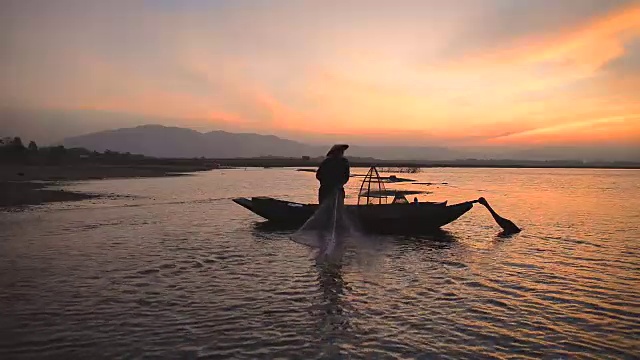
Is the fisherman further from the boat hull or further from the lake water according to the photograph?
the boat hull

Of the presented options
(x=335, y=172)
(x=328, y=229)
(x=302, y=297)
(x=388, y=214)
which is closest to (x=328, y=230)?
(x=328, y=229)

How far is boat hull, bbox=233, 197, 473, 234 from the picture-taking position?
19.3 meters

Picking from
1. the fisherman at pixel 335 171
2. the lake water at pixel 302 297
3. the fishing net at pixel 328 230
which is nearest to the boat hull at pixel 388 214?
the lake water at pixel 302 297

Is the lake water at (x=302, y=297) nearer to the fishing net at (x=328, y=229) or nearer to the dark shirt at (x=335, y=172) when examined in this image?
the fishing net at (x=328, y=229)

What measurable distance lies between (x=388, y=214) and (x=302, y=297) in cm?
990

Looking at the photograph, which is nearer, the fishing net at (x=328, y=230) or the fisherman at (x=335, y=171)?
the fishing net at (x=328, y=230)

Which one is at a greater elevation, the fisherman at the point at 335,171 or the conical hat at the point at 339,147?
the conical hat at the point at 339,147

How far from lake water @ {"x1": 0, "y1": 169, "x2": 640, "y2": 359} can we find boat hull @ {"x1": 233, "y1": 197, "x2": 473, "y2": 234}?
3.68 feet

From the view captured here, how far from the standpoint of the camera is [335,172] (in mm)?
14836

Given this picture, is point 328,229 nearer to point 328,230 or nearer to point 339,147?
point 328,230

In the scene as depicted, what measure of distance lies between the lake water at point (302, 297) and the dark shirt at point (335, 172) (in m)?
2.44

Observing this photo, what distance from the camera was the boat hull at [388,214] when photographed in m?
19.3

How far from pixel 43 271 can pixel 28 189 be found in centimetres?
2896

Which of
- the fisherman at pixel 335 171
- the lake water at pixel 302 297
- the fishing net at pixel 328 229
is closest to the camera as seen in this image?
the lake water at pixel 302 297
